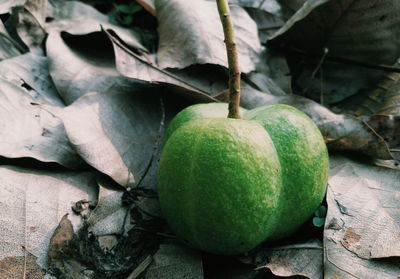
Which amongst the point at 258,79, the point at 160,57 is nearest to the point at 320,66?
the point at 258,79

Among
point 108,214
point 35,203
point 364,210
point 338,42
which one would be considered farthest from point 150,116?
point 338,42

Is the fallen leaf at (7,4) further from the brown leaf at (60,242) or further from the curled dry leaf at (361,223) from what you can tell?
the curled dry leaf at (361,223)

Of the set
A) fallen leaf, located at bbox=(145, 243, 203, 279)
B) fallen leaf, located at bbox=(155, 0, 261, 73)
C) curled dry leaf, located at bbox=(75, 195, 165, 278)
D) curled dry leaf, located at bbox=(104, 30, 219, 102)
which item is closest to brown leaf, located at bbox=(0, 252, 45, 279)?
curled dry leaf, located at bbox=(75, 195, 165, 278)

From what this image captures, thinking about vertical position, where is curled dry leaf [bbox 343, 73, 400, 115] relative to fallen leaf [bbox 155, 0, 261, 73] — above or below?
below

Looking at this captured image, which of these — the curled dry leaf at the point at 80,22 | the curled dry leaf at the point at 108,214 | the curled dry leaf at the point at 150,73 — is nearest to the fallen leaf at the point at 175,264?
the curled dry leaf at the point at 108,214

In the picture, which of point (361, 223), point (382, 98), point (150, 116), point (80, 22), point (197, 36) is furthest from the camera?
point (80, 22)

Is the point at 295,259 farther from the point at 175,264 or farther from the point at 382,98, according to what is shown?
the point at 382,98

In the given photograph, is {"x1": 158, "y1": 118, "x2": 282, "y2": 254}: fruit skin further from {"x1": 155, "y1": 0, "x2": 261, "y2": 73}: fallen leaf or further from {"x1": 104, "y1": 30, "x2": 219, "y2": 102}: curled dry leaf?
{"x1": 155, "y1": 0, "x2": 261, "y2": 73}: fallen leaf
